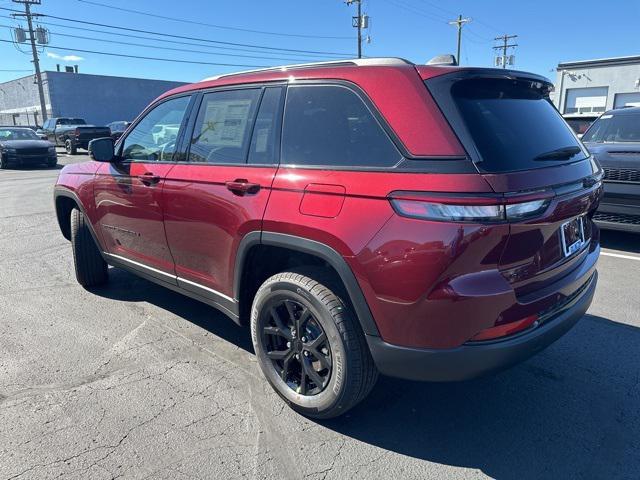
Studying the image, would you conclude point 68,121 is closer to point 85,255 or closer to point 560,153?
point 85,255

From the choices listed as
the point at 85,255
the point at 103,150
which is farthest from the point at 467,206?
the point at 85,255

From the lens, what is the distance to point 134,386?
3047 mm

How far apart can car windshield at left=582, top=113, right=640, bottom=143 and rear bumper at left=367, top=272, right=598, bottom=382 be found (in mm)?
5447

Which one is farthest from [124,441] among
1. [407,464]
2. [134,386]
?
[407,464]

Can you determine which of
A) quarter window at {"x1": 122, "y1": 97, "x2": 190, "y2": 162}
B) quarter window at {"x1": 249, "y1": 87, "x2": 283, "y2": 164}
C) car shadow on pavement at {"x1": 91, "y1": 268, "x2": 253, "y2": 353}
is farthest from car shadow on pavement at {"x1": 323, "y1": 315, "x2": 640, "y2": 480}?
quarter window at {"x1": 122, "y1": 97, "x2": 190, "y2": 162}

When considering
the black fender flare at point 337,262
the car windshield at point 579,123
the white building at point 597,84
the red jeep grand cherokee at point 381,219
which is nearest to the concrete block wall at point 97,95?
the white building at point 597,84

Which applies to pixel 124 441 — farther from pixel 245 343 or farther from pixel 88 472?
pixel 245 343

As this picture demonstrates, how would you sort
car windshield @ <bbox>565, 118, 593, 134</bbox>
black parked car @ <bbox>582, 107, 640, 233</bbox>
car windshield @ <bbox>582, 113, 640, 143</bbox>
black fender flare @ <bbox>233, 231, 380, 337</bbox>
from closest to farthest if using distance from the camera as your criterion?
black fender flare @ <bbox>233, 231, 380, 337</bbox> → black parked car @ <bbox>582, 107, 640, 233</bbox> → car windshield @ <bbox>582, 113, 640, 143</bbox> → car windshield @ <bbox>565, 118, 593, 134</bbox>

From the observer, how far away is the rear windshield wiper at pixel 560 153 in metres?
2.42

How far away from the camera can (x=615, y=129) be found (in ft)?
22.0

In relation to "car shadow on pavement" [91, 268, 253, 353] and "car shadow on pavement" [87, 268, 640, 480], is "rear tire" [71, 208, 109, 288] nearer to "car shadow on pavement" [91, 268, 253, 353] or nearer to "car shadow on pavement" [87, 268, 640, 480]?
"car shadow on pavement" [91, 268, 253, 353]

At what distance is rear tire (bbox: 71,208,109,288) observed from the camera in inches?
181

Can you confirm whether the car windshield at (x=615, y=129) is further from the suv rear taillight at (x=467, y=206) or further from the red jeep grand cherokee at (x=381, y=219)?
the suv rear taillight at (x=467, y=206)

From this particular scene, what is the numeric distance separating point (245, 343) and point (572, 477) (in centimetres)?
228
